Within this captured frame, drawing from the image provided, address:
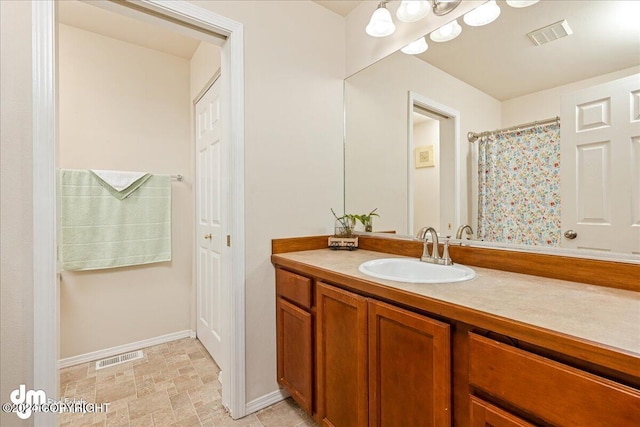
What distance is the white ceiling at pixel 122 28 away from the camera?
197 cm

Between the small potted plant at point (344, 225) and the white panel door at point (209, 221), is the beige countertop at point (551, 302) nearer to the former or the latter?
the small potted plant at point (344, 225)

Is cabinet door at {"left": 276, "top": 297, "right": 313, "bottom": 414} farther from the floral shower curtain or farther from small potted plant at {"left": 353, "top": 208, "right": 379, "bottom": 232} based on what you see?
the floral shower curtain

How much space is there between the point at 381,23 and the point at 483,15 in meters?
0.53

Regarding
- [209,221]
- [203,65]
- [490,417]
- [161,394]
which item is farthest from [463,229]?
[203,65]

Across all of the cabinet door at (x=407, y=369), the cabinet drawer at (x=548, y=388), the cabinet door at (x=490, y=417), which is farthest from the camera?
the cabinet door at (x=407, y=369)

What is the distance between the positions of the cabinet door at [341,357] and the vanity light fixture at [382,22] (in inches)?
57.7

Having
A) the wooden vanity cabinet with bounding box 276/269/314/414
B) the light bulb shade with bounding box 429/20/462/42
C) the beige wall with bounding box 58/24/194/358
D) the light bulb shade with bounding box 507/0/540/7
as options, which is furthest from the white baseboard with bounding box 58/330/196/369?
the light bulb shade with bounding box 507/0/540/7

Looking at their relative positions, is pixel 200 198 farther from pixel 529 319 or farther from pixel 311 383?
pixel 529 319

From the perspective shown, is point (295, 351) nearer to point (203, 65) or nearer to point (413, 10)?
point (413, 10)

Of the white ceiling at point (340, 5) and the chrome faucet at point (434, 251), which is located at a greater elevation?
the white ceiling at point (340, 5)

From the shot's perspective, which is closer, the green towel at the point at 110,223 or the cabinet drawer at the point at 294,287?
the cabinet drawer at the point at 294,287

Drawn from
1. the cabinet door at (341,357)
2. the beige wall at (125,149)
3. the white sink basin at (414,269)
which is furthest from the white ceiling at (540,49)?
the beige wall at (125,149)

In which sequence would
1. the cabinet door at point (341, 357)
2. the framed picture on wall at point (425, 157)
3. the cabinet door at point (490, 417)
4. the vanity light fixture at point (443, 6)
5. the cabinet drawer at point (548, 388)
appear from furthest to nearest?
the framed picture on wall at point (425, 157) < the vanity light fixture at point (443, 6) < the cabinet door at point (341, 357) < the cabinet door at point (490, 417) < the cabinet drawer at point (548, 388)

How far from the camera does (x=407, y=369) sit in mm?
934
